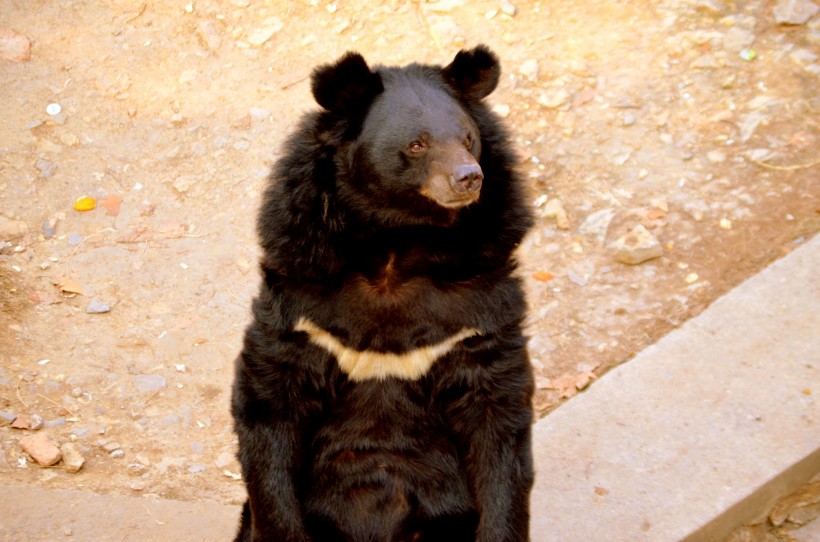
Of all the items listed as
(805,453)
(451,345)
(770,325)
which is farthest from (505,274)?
(770,325)

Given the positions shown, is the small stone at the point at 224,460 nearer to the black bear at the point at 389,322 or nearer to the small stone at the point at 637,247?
the black bear at the point at 389,322

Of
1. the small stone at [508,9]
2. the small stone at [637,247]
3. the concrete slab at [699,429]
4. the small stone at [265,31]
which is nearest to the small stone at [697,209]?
the small stone at [637,247]

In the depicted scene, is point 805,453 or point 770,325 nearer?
point 805,453

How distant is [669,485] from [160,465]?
209cm

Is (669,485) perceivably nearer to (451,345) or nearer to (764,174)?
(451,345)

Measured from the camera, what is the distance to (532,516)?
3.50m

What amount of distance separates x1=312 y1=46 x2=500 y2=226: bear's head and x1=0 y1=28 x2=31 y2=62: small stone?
3983 mm

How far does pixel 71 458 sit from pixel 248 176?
2154mm

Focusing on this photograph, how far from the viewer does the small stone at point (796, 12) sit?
5656 mm

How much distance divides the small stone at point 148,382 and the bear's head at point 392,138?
2.15 metres

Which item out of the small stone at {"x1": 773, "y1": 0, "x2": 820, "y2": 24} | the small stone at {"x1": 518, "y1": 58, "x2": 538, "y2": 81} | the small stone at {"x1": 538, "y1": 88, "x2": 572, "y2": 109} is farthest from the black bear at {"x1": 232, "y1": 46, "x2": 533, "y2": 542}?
the small stone at {"x1": 773, "y1": 0, "x2": 820, "y2": 24}

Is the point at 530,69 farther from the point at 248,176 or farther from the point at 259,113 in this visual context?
the point at 248,176

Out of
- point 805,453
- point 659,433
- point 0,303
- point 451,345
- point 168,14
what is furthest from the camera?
point 168,14

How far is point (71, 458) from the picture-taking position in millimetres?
4098
